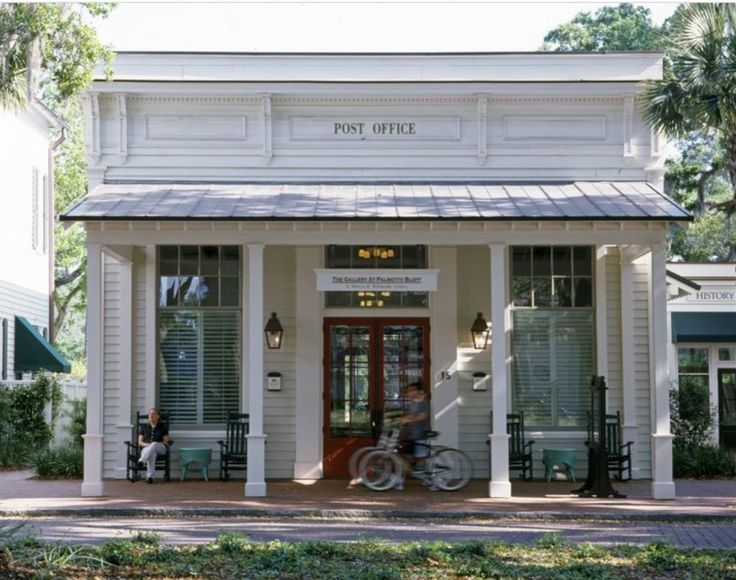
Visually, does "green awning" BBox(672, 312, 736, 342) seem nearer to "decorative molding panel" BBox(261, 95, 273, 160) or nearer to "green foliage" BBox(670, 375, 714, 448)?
"green foliage" BBox(670, 375, 714, 448)

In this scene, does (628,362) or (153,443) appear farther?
(628,362)

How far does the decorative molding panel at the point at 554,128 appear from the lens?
19922 mm

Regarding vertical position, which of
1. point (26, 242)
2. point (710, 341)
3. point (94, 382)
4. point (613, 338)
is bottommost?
point (94, 382)

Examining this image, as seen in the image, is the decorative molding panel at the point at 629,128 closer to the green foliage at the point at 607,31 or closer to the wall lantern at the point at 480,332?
the wall lantern at the point at 480,332

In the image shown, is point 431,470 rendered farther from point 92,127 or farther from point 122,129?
point 92,127

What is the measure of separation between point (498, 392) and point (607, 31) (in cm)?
3609

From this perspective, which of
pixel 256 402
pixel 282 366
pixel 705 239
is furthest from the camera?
pixel 705 239

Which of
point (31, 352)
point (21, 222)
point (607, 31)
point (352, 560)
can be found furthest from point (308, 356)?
point (607, 31)

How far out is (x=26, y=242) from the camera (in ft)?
100

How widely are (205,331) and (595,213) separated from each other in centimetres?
667

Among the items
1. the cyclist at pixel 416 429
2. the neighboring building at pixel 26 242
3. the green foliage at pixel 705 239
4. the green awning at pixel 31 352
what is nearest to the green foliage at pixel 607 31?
the green foliage at pixel 705 239

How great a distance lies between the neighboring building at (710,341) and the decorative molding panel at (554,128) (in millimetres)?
10742

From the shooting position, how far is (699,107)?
1950 cm

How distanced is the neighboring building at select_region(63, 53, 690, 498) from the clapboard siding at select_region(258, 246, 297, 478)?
29 mm
